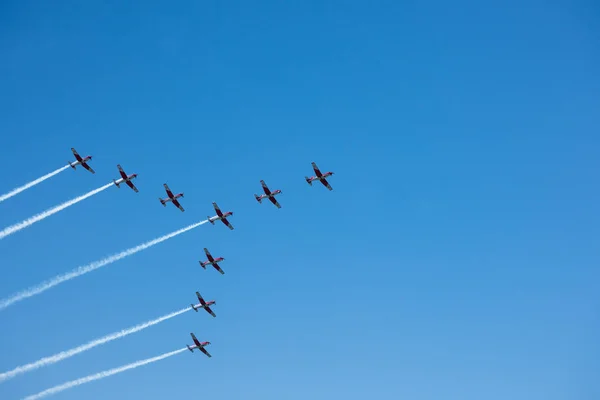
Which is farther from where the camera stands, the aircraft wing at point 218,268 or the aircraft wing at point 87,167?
the aircraft wing at point 218,268

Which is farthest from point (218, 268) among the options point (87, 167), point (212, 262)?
point (87, 167)

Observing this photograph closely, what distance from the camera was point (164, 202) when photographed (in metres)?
180

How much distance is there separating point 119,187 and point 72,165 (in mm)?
12872

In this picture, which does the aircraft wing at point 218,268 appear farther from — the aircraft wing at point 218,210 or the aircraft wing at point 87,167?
the aircraft wing at point 87,167

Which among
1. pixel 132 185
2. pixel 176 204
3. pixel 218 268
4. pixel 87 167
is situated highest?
pixel 176 204

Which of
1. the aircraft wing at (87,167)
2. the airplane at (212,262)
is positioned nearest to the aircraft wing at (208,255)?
the airplane at (212,262)

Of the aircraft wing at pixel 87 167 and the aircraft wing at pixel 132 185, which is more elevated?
the aircraft wing at pixel 132 185

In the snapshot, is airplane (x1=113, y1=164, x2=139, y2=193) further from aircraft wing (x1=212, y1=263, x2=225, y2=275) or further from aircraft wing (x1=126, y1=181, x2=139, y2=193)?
aircraft wing (x1=212, y1=263, x2=225, y2=275)

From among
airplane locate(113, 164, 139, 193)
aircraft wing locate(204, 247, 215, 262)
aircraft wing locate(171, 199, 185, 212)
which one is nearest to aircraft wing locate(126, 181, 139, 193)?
airplane locate(113, 164, 139, 193)

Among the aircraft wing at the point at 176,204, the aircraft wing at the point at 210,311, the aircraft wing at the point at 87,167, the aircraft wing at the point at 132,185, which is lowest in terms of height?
the aircraft wing at the point at 210,311

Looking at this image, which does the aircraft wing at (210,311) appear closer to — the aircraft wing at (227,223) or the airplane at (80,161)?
the aircraft wing at (227,223)

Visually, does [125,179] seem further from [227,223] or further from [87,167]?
[227,223]

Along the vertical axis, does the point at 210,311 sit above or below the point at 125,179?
below

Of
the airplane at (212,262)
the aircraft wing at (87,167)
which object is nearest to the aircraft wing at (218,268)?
the airplane at (212,262)
